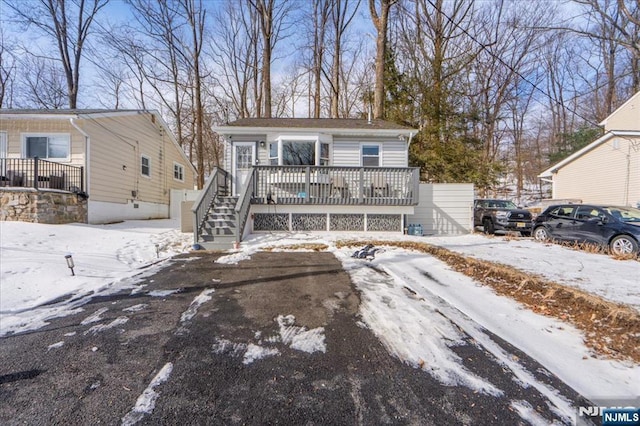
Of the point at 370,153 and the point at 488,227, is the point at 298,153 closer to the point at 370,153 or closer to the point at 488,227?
the point at 370,153

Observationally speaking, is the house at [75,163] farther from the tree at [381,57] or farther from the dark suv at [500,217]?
the dark suv at [500,217]

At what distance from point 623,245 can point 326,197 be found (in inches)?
305

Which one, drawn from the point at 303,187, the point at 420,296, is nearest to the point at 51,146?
the point at 303,187

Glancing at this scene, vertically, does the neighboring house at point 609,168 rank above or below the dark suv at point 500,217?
above

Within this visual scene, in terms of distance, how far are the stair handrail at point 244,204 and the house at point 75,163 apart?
6.41m

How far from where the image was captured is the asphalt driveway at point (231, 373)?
1733 millimetres

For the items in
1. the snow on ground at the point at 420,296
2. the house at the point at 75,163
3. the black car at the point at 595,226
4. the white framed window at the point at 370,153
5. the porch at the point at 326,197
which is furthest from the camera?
the white framed window at the point at 370,153

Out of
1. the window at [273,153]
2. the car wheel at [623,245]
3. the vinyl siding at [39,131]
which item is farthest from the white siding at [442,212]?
the vinyl siding at [39,131]

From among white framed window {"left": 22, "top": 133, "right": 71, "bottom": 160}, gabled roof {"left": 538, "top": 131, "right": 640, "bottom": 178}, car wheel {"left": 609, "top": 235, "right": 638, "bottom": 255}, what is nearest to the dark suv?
car wheel {"left": 609, "top": 235, "right": 638, "bottom": 255}

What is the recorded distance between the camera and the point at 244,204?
801cm

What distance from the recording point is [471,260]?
17.8ft

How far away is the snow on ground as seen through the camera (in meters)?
2.24

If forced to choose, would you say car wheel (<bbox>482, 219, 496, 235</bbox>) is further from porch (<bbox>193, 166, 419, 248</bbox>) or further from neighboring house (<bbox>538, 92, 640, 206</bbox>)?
neighboring house (<bbox>538, 92, 640, 206</bbox>)

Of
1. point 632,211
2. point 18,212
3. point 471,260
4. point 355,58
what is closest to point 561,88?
point 355,58
